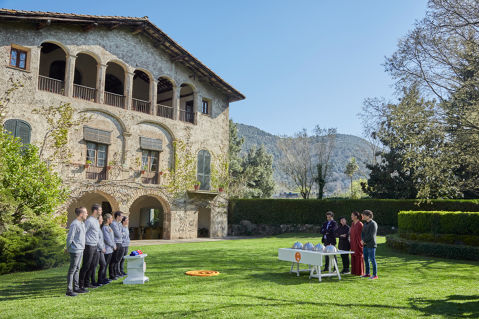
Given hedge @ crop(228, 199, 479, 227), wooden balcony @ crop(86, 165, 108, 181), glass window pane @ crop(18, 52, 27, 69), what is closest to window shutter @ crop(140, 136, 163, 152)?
wooden balcony @ crop(86, 165, 108, 181)

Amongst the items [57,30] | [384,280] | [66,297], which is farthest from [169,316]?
[57,30]

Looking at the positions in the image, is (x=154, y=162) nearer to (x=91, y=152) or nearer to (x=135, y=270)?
(x=91, y=152)

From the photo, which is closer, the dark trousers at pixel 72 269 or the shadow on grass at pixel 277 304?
the shadow on grass at pixel 277 304

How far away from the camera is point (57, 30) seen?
1905cm

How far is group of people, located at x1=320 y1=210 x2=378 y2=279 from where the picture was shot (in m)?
9.32

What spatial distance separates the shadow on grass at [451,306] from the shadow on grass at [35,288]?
6.77 meters

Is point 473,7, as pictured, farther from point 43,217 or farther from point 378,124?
point 43,217

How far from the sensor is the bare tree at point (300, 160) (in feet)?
128

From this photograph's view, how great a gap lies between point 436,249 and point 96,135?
55.0 feet

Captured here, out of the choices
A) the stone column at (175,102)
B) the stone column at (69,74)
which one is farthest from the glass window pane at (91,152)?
the stone column at (175,102)

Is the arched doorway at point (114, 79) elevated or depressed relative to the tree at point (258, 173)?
elevated

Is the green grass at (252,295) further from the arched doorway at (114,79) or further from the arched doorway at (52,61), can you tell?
the arched doorway at (114,79)

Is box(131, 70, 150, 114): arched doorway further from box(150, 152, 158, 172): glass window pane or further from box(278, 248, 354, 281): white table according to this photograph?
box(278, 248, 354, 281): white table

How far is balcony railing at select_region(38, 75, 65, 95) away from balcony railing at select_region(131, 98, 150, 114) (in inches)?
176
